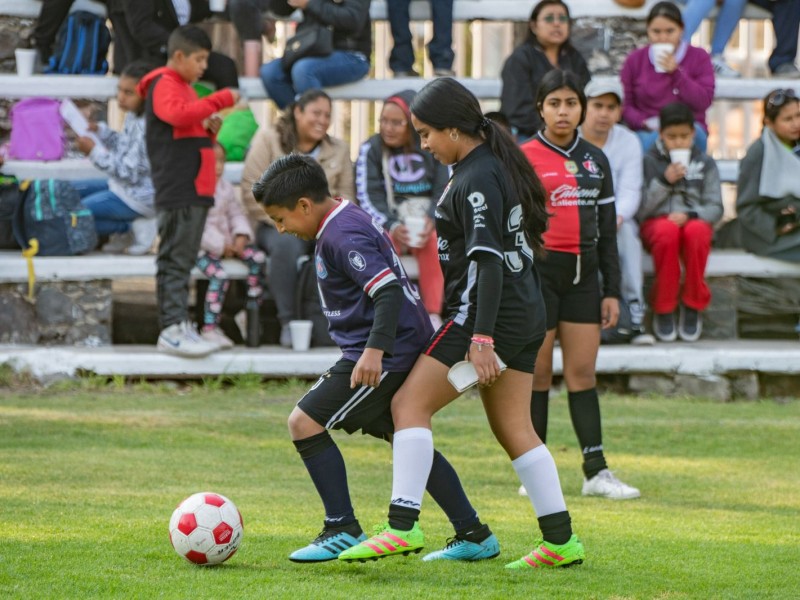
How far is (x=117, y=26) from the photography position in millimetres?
11125

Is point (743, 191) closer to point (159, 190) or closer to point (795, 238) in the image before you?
point (795, 238)

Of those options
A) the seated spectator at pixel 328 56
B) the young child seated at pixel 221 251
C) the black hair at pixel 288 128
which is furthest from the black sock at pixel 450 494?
the seated spectator at pixel 328 56

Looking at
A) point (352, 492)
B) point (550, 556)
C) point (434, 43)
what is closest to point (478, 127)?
point (550, 556)

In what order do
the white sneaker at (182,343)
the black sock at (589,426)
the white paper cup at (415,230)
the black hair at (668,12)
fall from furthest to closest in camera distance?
1. the black hair at (668,12)
2. the white paper cup at (415,230)
3. the white sneaker at (182,343)
4. the black sock at (589,426)

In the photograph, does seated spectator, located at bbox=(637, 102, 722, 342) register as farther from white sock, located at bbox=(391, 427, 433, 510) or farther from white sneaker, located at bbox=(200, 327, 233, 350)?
white sock, located at bbox=(391, 427, 433, 510)

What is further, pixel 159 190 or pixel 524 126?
pixel 524 126

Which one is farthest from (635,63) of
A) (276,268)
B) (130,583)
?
(130,583)

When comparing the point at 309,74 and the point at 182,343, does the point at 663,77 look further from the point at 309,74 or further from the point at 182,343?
the point at 182,343

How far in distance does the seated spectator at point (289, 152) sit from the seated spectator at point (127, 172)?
2.55 feet

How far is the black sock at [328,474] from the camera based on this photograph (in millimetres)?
5047

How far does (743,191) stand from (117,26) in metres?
5.04

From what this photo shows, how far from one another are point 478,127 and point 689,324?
6.29m

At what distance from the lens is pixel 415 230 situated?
10.3m

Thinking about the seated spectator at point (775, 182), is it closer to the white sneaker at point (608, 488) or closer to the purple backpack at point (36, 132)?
the white sneaker at point (608, 488)
